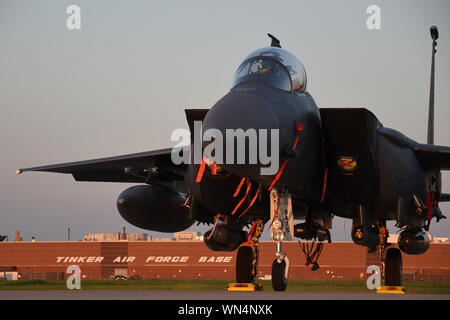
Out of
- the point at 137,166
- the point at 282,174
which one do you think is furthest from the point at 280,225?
the point at 137,166

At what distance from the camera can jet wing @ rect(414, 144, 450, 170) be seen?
14023 mm

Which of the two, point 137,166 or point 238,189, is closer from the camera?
point 238,189

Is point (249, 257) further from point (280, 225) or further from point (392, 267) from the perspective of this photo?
point (280, 225)

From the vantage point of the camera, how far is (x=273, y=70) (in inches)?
461

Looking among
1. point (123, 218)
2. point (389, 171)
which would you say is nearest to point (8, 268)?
point (123, 218)

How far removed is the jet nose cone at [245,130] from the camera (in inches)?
399

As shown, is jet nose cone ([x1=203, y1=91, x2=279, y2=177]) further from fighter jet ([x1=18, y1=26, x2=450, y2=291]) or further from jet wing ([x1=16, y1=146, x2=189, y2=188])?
jet wing ([x1=16, y1=146, x2=189, y2=188])

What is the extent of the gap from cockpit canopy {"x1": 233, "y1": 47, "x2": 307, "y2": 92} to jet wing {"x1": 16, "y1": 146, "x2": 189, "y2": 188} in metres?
3.89

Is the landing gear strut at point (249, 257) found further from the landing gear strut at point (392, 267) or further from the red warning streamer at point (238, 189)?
the red warning streamer at point (238, 189)

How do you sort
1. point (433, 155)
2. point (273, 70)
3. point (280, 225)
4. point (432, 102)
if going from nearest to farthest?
point (280, 225), point (273, 70), point (433, 155), point (432, 102)

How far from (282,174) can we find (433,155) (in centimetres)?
441

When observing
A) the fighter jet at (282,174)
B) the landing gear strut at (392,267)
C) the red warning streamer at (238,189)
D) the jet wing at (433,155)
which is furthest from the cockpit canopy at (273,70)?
the landing gear strut at (392,267)
